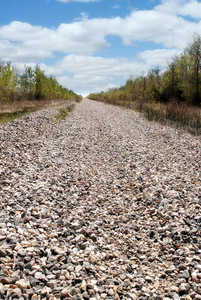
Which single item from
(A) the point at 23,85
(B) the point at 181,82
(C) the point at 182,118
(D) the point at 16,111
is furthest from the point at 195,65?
(A) the point at 23,85

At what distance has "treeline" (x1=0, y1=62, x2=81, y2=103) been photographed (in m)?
43.4

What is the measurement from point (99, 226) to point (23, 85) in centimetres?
5436

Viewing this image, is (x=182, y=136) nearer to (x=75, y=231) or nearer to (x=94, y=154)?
(x=94, y=154)

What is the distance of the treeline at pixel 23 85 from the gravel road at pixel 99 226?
1373 inches

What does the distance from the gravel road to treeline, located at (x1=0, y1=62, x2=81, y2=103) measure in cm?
3487

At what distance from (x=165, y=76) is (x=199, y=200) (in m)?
42.9

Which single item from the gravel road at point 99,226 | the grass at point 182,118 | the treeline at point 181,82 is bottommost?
the gravel road at point 99,226

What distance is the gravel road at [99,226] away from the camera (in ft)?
14.3

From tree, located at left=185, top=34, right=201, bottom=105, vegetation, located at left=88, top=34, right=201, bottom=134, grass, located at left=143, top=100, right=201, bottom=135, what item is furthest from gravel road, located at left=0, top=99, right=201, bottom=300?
tree, located at left=185, top=34, right=201, bottom=105

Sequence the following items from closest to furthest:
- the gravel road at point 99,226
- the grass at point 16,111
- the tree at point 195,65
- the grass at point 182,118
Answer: the gravel road at point 99,226 → the grass at point 182,118 → the grass at point 16,111 → the tree at point 195,65

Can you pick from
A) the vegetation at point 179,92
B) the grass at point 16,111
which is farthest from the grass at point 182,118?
the grass at point 16,111

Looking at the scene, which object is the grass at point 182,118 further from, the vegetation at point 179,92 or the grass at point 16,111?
the grass at point 16,111

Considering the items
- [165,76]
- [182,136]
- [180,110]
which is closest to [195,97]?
[165,76]

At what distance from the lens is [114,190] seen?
8883mm
